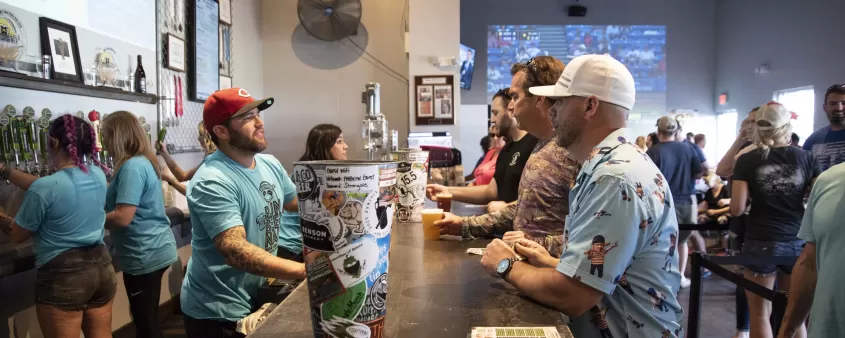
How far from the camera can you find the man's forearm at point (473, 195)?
3.07 meters

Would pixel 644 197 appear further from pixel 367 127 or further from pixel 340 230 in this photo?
pixel 367 127

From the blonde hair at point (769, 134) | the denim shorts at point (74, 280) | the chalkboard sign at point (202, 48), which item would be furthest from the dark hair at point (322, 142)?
the blonde hair at point (769, 134)

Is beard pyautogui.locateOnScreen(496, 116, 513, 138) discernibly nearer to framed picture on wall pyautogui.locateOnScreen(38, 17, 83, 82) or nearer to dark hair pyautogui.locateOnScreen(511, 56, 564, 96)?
dark hair pyautogui.locateOnScreen(511, 56, 564, 96)

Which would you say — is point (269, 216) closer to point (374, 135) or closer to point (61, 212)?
point (61, 212)

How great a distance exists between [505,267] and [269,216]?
41.3 inches

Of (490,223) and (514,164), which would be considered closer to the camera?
(490,223)

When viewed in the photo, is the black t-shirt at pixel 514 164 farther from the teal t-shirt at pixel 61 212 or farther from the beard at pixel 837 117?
the beard at pixel 837 117

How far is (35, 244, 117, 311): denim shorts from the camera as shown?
2.63 m

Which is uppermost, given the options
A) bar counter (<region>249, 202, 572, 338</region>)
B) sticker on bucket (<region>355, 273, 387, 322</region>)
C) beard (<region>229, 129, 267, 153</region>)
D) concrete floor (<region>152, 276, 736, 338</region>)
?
beard (<region>229, 129, 267, 153</region>)

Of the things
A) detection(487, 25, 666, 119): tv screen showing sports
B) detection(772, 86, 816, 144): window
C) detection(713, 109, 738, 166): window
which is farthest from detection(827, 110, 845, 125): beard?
detection(713, 109, 738, 166): window

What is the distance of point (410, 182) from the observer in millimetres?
2248

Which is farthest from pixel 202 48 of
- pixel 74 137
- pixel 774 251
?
pixel 774 251

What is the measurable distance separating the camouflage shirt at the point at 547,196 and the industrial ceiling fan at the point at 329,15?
499cm

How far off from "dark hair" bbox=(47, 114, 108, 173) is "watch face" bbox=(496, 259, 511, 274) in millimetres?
2382
